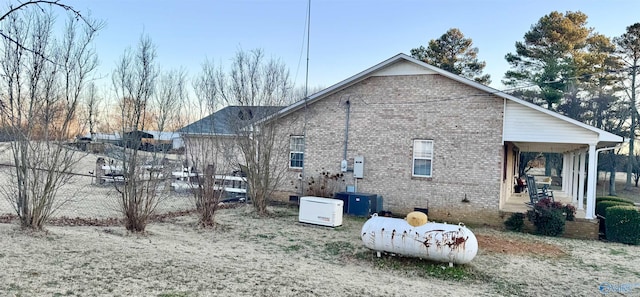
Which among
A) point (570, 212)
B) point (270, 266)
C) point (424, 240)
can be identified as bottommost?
point (270, 266)

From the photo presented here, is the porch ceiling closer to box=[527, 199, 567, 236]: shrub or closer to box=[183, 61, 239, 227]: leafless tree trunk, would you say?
box=[527, 199, 567, 236]: shrub

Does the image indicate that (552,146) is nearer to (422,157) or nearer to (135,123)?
(422,157)

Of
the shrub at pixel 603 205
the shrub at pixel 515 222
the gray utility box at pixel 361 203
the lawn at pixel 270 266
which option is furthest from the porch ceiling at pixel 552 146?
the gray utility box at pixel 361 203

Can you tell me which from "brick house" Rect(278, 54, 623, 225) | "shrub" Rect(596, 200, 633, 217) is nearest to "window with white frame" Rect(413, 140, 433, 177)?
"brick house" Rect(278, 54, 623, 225)

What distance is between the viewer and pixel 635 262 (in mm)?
9047

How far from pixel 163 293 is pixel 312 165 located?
34.2 ft

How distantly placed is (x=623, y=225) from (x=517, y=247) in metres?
3.71

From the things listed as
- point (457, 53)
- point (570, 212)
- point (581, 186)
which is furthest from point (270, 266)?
point (457, 53)

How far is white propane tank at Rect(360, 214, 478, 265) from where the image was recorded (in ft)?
24.5

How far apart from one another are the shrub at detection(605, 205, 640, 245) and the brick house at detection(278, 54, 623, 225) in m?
0.62

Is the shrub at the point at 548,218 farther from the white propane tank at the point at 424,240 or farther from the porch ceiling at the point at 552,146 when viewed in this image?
the white propane tank at the point at 424,240

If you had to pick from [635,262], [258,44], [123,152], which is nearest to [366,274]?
[123,152]

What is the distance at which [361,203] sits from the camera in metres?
13.8

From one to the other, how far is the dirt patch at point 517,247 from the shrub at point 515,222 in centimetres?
144
